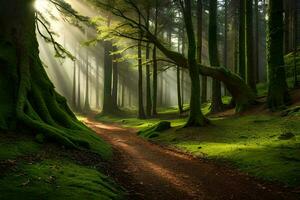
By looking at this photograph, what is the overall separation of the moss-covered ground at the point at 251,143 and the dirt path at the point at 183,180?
0.71 meters

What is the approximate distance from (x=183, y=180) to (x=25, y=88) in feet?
19.5

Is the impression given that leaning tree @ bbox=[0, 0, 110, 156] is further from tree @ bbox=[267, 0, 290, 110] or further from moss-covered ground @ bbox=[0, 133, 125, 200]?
tree @ bbox=[267, 0, 290, 110]

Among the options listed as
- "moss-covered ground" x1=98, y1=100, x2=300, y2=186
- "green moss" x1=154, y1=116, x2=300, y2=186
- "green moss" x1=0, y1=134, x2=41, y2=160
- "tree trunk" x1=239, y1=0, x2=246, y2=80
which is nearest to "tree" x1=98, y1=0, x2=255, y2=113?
"moss-covered ground" x1=98, y1=100, x2=300, y2=186

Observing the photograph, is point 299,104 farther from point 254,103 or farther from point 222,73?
point 222,73

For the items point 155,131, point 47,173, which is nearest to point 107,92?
point 155,131

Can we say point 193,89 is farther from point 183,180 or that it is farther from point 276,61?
point 183,180

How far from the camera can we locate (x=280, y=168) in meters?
10.4

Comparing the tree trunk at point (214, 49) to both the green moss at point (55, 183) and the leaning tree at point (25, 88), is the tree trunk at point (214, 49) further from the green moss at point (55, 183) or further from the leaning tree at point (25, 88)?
the green moss at point (55, 183)

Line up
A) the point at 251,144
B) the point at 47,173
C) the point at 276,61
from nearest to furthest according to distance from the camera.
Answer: the point at 47,173
the point at 251,144
the point at 276,61

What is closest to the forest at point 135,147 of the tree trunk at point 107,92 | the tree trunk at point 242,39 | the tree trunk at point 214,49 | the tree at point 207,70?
the tree at point 207,70

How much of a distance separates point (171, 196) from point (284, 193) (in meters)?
2.83

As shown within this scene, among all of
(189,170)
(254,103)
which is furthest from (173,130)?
(189,170)

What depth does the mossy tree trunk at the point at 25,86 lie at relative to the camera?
10.6m

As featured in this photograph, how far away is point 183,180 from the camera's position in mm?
9773
